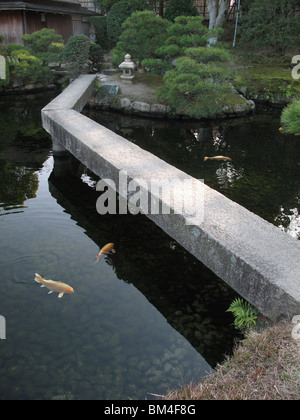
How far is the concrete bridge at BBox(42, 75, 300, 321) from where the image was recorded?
280cm

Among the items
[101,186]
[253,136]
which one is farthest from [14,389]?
[253,136]

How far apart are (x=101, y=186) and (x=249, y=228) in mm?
3839

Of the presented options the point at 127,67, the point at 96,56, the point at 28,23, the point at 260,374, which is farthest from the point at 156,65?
the point at 260,374

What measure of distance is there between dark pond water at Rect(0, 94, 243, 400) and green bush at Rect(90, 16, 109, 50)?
19389 mm

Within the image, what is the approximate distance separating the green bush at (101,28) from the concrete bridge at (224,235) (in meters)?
19.6

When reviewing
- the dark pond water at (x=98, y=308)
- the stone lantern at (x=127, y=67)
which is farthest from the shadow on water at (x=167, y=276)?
the stone lantern at (x=127, y=67)

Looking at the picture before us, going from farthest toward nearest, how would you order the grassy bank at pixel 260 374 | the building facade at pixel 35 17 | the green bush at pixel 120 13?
1. the green bush at pixel 120 13
2. the building facade at pixel 35 17
3. the grassy bank at pixel 260 374

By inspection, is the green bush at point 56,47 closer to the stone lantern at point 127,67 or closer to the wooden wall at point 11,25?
the stone lantern at point 127,67

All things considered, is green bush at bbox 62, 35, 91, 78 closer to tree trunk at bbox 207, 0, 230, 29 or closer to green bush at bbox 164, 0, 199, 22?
tree trunk at bbox 207, 0, 230, 29

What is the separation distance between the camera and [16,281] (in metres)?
4.03

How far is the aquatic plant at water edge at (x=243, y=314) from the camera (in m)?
3.24

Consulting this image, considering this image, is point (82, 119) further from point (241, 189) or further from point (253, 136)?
point (253, 136)

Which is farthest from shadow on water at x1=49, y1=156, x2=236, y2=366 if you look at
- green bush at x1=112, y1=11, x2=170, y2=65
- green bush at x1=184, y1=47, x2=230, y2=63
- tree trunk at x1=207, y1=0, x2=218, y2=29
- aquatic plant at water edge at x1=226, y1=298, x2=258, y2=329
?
tree trunk at x1=207, y1=0, x2=218, y2=29

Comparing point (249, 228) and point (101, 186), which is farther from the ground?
point (249, 228)
